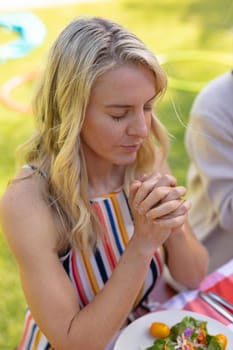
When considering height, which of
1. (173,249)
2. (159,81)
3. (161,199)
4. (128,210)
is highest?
(159,81)

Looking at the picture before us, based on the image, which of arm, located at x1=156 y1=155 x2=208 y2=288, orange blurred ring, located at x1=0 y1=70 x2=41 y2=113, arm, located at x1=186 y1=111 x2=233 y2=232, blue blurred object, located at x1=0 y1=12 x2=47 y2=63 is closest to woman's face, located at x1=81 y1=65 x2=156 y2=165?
arm, located at x1=156 y1=155 x2=208 y2=288

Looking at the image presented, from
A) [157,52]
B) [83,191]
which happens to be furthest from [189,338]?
[157,52]

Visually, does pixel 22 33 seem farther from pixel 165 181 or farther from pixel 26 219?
pixel 165 181

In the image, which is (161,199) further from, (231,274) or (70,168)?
(231,274)

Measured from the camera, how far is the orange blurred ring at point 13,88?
4.30m

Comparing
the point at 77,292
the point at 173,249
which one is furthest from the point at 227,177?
the point at 77,292

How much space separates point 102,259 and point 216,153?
0.65 m

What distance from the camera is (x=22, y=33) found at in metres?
5.81

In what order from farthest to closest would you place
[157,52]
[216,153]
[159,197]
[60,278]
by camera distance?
[157,52] → [216,153] → [60,278] → [159,197]

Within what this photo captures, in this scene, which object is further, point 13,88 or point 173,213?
point 13,88

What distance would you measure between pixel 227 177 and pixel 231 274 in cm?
47

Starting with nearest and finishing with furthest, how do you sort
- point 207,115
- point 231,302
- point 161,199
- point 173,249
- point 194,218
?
point 161,199 → point 231,302 → point 173,249 → point 207,115 → point 194,218

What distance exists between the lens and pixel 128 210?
1.51 meters

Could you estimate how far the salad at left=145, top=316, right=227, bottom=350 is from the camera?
1.19 m
